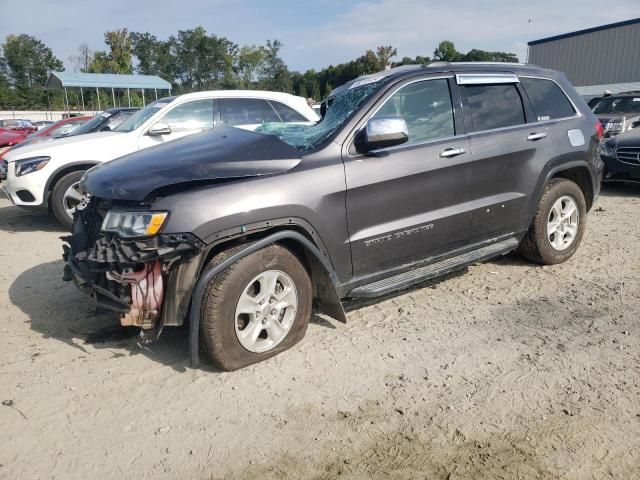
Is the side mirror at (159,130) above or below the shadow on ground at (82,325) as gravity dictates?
above

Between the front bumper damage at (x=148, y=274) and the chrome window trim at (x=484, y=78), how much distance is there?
2627 mm

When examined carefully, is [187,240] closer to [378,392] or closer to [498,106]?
[378,392]

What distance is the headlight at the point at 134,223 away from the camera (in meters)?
3.02

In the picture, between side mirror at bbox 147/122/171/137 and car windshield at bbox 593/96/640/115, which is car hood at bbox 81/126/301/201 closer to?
side mirror at bbox 147/122/171/137

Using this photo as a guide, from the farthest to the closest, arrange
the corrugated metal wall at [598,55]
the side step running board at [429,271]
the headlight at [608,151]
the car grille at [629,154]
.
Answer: the corrugated metal wall at [598,55], the headlight at [608,151], the car grille at [629,154], the side step running board at [429,271]

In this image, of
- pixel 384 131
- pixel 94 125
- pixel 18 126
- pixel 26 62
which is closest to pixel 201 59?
pixel 26 62

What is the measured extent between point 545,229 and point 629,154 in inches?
195

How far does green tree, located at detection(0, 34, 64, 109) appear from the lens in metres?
66.2

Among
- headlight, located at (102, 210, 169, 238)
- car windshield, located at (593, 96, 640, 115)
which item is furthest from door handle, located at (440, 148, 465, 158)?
car windshield, located at (593, 96, 640, 115)

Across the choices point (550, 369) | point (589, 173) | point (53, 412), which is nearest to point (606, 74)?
point (589, 173)

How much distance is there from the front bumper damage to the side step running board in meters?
1.22

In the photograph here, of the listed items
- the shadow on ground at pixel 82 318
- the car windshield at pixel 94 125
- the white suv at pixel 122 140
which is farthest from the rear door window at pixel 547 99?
the car windshield at pixel 94 125

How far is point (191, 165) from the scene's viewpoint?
3.26m

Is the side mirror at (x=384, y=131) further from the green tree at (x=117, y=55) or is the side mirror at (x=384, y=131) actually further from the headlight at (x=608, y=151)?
the green tree at (x=117, y=55)
